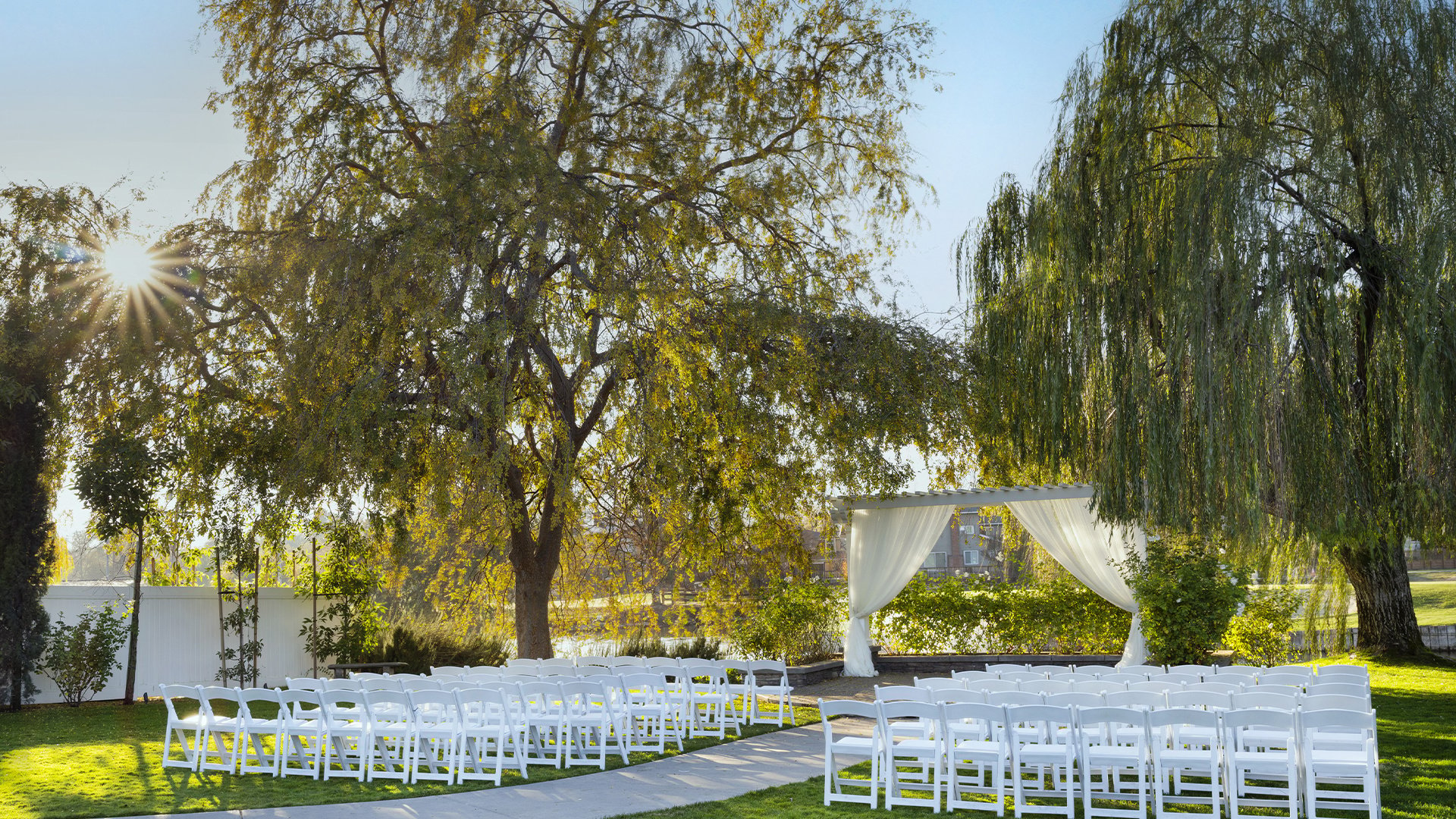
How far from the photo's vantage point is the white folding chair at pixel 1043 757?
6074 millimetres

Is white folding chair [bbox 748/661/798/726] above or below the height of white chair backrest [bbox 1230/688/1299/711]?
below

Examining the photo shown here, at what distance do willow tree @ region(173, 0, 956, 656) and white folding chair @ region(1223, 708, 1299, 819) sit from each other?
585cm

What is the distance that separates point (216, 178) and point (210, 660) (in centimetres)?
629

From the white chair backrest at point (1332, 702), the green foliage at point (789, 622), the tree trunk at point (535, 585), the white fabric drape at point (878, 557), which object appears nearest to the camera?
the white chair backrest at point (1332, 702)

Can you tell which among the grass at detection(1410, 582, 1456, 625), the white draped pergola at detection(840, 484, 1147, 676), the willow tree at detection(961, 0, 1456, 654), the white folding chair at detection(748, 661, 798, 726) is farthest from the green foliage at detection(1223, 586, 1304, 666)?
the grass at detection(1410, 582, 1456, 625)

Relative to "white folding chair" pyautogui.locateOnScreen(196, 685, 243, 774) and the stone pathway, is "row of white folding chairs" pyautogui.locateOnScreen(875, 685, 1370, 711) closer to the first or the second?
the stone pathway

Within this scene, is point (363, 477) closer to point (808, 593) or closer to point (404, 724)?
point (404, 724)

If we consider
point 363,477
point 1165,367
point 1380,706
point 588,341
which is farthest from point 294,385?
point 1380,706

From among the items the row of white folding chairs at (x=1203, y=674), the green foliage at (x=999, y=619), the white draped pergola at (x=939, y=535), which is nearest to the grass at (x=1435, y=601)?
the green foliage at (x=999, y=619)

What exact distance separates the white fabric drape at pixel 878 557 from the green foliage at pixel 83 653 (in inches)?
355

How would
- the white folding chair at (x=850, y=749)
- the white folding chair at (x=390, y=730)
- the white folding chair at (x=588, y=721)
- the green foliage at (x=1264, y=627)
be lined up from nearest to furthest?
the white folding chair at (x=850, y=749) < the white folding chair at (x=390, y=730) < the white folding chair at (x=588, y=721) < the green foliage at (x=1264, y=627)

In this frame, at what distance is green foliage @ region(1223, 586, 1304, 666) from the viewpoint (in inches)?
565

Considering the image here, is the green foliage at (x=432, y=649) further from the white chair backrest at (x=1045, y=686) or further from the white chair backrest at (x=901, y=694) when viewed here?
the white chair backrest at (x=1045, y=686)

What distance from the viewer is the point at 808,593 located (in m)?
15.2
